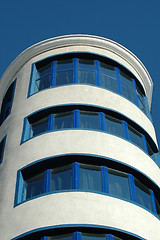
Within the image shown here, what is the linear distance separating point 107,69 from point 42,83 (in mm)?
4147

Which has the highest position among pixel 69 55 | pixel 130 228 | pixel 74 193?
pixel 69 55

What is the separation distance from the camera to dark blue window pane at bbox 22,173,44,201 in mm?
19481

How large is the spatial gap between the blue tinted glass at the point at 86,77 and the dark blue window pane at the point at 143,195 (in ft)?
23.2

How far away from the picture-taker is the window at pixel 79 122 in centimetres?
2247

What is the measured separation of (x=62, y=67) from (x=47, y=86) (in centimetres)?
176

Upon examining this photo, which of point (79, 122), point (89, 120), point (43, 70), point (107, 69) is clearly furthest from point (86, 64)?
point (79, 122)

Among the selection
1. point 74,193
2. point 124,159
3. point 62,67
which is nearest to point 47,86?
point 62,67

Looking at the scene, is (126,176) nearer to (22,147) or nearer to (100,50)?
(22,147)

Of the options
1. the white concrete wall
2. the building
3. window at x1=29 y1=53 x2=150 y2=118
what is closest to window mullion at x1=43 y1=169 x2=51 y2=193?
the building

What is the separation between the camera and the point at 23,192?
19875mm

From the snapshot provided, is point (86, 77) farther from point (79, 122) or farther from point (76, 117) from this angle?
point (79, 122)

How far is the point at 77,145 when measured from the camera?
20.6 m

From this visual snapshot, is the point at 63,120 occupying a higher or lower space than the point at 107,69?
lower

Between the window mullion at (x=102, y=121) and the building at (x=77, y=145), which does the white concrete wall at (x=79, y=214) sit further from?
the window mullion at (x=102, y=121)
